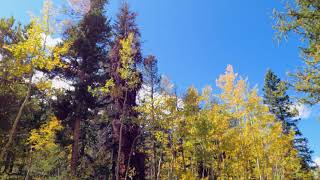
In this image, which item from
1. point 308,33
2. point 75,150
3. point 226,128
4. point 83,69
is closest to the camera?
point 308,33

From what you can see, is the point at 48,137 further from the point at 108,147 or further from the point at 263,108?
the point at 263,108

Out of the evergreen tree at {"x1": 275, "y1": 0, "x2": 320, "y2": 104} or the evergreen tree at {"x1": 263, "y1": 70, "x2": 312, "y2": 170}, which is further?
the evergreen tree at {"x1": 263, "y1": 70, "x2": 312, "y2": 170}

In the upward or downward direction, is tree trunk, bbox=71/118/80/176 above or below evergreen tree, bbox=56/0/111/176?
below

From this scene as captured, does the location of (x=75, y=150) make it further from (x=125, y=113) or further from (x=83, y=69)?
(x=83, y=69)

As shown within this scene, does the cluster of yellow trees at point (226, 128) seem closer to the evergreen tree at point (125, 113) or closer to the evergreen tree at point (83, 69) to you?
the evergreen tree at point (125, 113)

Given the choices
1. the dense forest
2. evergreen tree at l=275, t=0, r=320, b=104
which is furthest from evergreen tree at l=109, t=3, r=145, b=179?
evergreen tree at l=275, t=0, r=320, b=104

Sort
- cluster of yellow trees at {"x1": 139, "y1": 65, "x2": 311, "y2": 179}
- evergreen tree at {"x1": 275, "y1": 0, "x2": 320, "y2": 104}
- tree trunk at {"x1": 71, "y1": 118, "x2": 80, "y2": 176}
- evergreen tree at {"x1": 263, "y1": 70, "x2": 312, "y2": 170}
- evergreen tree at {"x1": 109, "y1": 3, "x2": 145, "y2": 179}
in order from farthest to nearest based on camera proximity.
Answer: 1. evergreen tree at {"x1": 263, "y1": 70, "x2": 312, "y2": 170}
2. cluster of yellow trees at {"x1": 139, "y1": 65, "x2": 311, "y2": 179}
3. evergreen tree at {"x1": 109, "y1": 3, "x2": 145, "y2": 179}
4. tree trunk at {"x1": 71, "y1": 118, "x2": 80, "y2": 176}
5. evergreen tree at {"x1": 275, "y1": 0, "x2": 320, "y2": 104}

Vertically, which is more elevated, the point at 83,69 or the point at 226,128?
the point at 83,69

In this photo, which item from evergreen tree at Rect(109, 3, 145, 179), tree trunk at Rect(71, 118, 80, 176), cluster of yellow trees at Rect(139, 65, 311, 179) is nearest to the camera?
tree trunk at Rect(71, 118, 80, 176)

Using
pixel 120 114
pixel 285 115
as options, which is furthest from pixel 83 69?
pixel 285 115

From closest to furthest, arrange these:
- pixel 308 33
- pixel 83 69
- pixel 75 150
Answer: pixel 308 33
pixel 75 150
pixel 83 69

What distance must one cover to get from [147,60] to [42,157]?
10.5 m

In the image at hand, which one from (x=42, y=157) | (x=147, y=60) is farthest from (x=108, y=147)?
(x=147, y=60)

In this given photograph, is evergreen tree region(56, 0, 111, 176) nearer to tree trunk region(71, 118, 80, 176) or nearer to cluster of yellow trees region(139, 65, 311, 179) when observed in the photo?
tree trunk region(71, 118, 80, 176)
